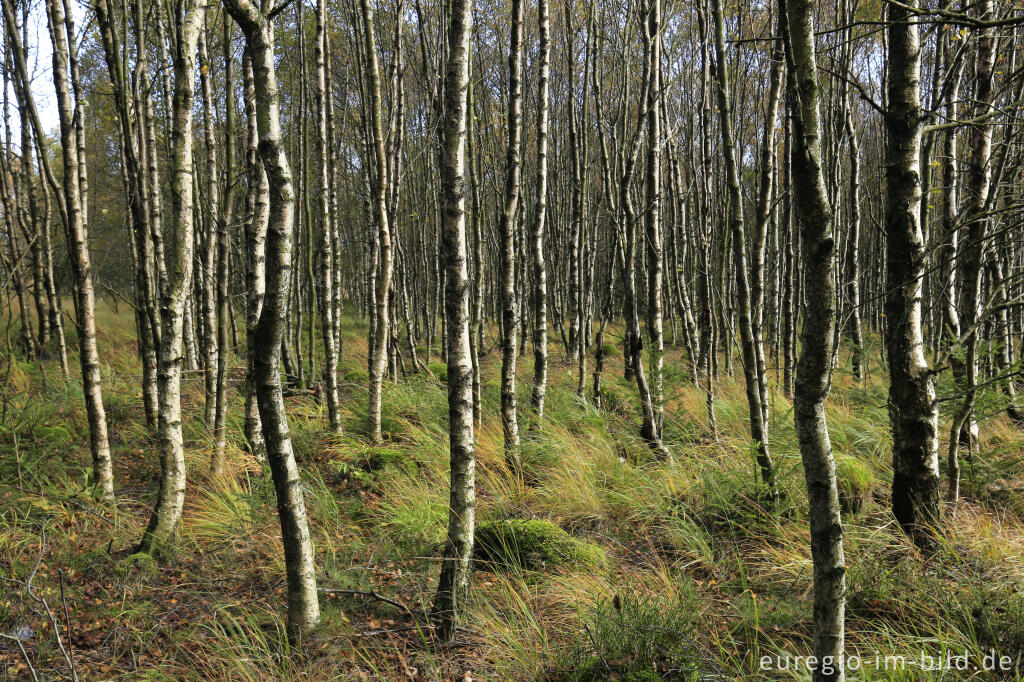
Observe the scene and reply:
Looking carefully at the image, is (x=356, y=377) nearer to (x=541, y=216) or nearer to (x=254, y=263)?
(x=541, y=216)

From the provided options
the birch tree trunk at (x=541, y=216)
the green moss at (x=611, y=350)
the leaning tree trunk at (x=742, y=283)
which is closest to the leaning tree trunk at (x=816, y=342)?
the leaning tree trunk at (x=742, y=283)

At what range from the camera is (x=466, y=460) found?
2902mm

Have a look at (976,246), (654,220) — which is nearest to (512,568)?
(976,246)

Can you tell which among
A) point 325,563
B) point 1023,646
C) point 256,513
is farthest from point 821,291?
point 256,513

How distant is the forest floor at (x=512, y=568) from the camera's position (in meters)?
2.55

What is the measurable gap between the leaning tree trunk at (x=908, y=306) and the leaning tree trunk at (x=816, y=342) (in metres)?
1.70

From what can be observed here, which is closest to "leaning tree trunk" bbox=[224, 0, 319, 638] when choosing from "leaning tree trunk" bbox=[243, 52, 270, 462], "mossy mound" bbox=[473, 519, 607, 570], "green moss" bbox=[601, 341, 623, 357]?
"leaning tree trunk" bbox=[243, 52, 270, 462]

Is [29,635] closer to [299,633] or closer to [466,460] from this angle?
[299,633]

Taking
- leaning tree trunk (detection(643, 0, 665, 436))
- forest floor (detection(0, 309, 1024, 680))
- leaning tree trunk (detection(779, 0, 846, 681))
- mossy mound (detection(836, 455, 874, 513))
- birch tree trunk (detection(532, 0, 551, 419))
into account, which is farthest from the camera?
birch tree trunk (detection(532, 0, 551, 419))

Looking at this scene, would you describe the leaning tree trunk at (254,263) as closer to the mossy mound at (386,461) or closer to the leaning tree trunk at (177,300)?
the leaning tree trunk at (177,300)

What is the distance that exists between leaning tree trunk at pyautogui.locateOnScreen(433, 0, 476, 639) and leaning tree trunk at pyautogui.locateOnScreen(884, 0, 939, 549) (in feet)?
7.59

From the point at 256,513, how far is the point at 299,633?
1837 mm

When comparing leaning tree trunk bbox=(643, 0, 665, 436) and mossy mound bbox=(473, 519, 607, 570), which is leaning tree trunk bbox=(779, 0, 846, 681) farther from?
leaning tree trunk bbox=(643, 0, 665, 436)

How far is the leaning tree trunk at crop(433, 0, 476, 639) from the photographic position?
283 cm
